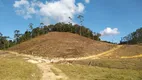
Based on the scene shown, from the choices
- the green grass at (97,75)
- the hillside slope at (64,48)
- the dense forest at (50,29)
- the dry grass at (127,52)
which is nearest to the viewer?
the green grass at (97,75)

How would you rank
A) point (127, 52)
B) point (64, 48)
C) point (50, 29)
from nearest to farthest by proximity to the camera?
point (127, 52), point (64, 48), point (50, 29)

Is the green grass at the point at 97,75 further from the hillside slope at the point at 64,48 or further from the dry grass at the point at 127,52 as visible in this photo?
the dry grass at the point at 127,52

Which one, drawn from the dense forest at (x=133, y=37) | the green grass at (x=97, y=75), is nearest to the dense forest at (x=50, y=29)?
the dense forest at (x=133, y=37)

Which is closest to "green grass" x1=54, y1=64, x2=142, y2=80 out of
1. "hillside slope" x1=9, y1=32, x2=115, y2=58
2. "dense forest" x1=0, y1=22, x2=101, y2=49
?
"hillside slope" x1=9, y1=32, x2=115, y2=58

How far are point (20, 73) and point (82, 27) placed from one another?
96.8 meters

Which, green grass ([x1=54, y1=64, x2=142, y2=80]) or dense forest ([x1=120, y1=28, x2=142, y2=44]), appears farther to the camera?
dense forest ([x1=120, y1=28, x2=142, y2=44])

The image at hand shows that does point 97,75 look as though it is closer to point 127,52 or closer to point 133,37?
point 127,52

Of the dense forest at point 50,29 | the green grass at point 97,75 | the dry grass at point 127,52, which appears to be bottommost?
the green grass at point 97,75

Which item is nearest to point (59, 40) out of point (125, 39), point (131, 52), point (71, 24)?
point (131, 52)

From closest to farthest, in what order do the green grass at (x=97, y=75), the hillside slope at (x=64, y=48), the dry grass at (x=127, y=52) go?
the green grass at (x=97, y=75), the dry grass at (x=127, y=52), the hillside slope at (x=64, y=48)

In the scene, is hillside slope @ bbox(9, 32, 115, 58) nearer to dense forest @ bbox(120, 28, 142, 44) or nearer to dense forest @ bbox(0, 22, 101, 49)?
dense forest @ bbox(0, 22, 101, 49)

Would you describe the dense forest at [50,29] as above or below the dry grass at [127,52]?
above

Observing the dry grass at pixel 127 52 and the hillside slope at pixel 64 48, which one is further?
the hillside slope at pixel 64 48

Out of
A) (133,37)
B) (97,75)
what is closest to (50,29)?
(133,37)
